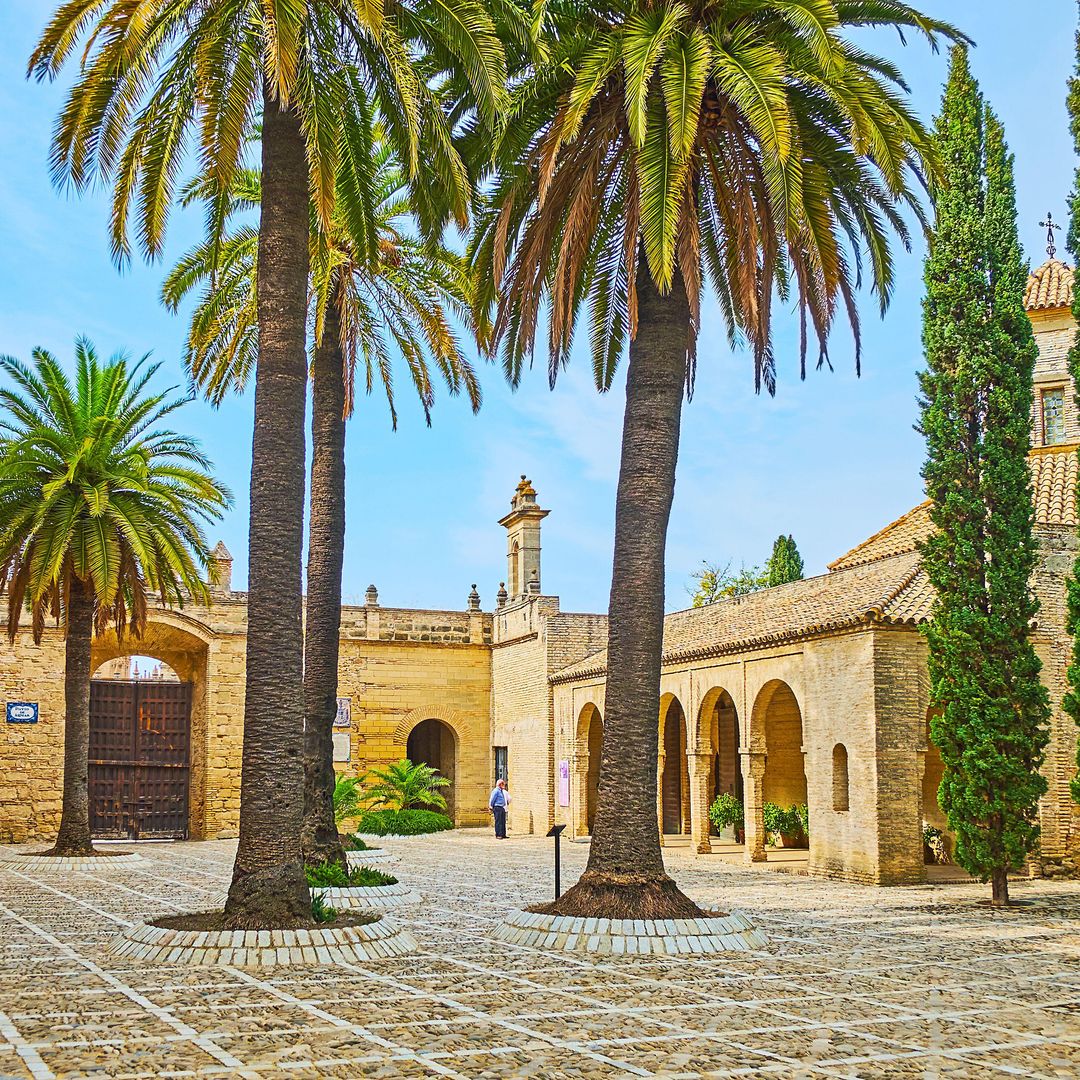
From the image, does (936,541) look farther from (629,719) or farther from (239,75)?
(239,75)

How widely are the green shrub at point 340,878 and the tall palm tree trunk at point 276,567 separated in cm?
418

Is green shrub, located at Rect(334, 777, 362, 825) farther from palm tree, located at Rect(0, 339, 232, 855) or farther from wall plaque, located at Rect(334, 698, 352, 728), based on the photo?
palm tree, located at Rect(0, 339, 232, 855)

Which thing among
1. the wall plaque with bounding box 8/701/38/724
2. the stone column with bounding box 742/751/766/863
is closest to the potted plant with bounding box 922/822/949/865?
the stone column with bounding box 742/751/766/863

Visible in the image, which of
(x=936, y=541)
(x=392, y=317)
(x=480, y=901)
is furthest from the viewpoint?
(x=392, y=317)

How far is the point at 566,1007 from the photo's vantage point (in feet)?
29.4

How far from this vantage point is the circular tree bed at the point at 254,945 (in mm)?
10453

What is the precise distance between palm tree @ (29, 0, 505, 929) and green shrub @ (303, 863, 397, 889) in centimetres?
432

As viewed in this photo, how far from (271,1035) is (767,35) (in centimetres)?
1033

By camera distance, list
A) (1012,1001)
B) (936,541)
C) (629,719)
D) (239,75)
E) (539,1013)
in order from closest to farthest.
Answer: (539,1013) → (1012,1001) → (239,75) → (629,719) → (936,541)

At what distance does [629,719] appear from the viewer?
1279 cm

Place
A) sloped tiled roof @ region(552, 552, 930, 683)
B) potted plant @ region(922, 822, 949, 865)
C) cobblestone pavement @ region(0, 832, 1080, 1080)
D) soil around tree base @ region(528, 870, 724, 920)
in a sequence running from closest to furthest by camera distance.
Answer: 1. cobblestone pavement @ region(0, 832, 1080, 1080)
2. soil around tree base @ region(528, 870, 724, 920)
3. sloped tiled roof @ region(552, 552, 930, 683)
4. potted plant @ region(922, 822, 949, 865)

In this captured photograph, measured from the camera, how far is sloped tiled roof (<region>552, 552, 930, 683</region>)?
66.5 ft

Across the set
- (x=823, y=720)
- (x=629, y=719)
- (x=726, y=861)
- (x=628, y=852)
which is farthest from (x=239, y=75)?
(x=726, y=861)

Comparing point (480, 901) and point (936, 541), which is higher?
point (936, 541)
